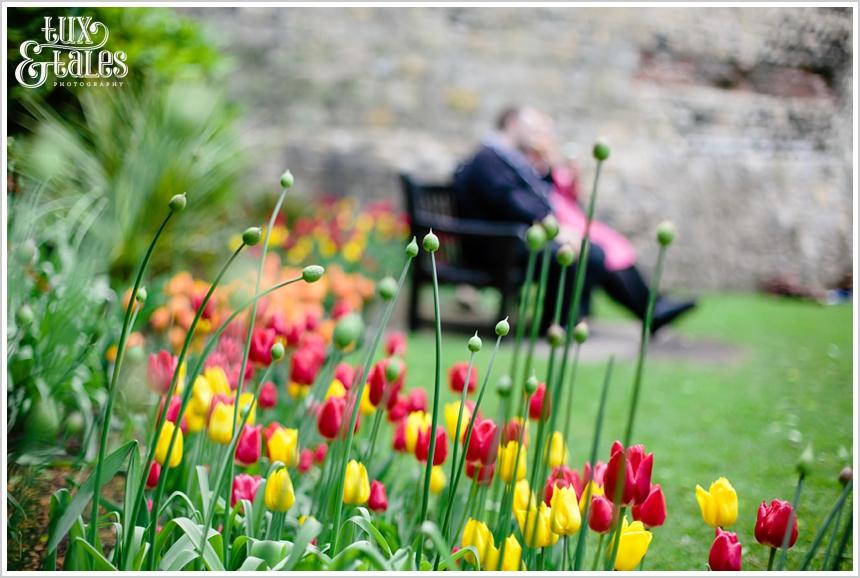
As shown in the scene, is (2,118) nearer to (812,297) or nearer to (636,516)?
(636,516)

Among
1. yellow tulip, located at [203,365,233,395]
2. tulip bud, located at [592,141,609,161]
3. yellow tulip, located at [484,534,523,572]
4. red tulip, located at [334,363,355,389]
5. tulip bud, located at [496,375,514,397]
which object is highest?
tulip bud, located at [592,141,609,161]

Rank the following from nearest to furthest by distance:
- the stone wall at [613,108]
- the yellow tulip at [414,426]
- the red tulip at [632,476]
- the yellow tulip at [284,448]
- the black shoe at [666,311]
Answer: the red tulip at [632,476] < the yellow tulip at [284,448] < the yellow tulip at [414,426] < the black shoe at [666,311] < the stone wall at [613,108]

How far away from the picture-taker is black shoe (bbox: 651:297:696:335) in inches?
161

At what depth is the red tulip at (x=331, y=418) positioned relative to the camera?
1.28 metres

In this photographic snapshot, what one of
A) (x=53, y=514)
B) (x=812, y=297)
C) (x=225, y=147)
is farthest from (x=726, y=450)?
(x=812, y=297)

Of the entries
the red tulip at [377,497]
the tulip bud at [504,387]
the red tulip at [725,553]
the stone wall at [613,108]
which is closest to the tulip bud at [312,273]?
the tulip bud at [504,387]

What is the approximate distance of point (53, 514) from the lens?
1.08 meters

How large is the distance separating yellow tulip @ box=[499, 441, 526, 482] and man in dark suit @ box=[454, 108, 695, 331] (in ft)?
10.0

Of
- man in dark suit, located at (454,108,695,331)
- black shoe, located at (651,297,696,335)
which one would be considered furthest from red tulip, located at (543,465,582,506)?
man in dark suit, located at (454,108,695,331)

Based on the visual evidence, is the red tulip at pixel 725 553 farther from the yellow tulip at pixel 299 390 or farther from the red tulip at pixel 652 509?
the yellow tulip at pixel 299 390

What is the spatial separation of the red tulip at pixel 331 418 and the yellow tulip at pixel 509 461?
239mm

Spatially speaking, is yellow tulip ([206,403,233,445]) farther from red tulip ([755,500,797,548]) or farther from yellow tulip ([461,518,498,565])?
red tulip ([755,500,797,548])

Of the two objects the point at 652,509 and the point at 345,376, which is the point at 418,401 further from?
the point at 652,509

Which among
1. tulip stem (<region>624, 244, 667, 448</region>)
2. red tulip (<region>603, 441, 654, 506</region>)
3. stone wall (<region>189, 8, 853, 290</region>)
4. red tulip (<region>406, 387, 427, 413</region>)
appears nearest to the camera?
tulip stem (<region>624, 244, 667, 448</region>)
